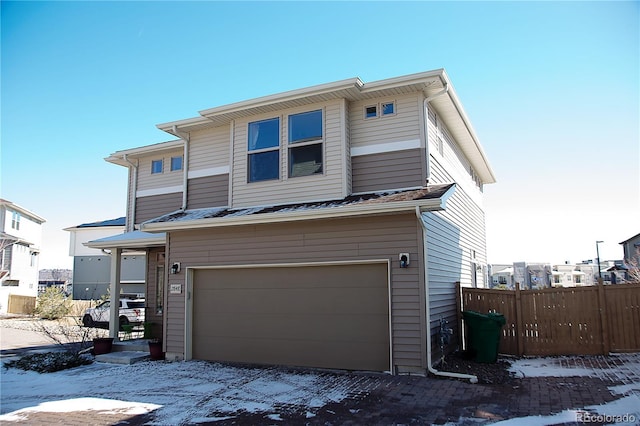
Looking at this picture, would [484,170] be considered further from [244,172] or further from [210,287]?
[210,287]

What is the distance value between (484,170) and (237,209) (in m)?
10.00

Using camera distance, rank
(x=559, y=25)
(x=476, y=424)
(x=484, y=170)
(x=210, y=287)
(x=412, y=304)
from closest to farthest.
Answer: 1. (x=476, y=424)
2. (x=412, y=304)
3. (x=559, y=25)
4. (x=210, y=287)
5. (x=484, y=170)

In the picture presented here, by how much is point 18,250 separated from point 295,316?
3239 cm

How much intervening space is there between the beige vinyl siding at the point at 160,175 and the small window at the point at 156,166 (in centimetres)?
10

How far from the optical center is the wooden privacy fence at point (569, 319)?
996 centimetres

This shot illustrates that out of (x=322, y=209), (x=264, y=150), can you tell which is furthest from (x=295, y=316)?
(x=264, y=150)

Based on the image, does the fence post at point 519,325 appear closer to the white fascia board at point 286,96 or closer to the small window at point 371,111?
the small window at point 371,111

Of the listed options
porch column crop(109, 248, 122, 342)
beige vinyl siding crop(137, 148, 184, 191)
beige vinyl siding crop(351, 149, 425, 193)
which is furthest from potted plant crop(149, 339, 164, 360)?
beige vinyl siding crop(351, 149, 425, 193)

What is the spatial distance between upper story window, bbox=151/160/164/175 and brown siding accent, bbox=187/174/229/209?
8.93 feet

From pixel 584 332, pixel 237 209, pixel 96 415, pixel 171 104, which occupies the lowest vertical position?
pixel 96 415

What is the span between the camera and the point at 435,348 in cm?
891

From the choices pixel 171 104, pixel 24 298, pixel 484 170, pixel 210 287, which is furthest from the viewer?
pixel 24 298

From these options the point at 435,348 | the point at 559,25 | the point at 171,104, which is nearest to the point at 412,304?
the point at 435,348

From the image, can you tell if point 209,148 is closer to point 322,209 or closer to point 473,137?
point 322,209
